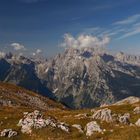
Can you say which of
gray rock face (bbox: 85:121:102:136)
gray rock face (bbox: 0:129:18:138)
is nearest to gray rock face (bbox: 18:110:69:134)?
gray rock face (bbox: 0:129:18:138)

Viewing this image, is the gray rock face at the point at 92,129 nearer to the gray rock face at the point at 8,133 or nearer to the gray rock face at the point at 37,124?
the gray rock face at the point at 37,124

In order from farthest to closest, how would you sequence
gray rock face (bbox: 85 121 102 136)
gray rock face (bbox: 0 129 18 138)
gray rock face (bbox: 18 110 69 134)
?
gray rock face (bbox: 18 110 69 134) → gray rock face (bbox: 0 129 18 138) → gray rock face (bbox: 85 121 102 136)

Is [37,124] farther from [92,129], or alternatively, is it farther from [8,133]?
[92,129]

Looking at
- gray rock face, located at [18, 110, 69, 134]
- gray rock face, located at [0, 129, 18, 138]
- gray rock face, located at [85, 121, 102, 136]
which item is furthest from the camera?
gray rock face, located at [18, 110, 69, 134]

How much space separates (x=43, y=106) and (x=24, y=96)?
39.3ft

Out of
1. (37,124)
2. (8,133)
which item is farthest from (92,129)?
(8,133)

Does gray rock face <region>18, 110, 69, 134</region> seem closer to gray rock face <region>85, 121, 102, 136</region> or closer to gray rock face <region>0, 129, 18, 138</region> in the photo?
gray rock face <region>0, 129, 18, 138</region>

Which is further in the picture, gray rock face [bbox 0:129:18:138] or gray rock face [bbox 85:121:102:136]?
gray rock face [bbox 0:129:18:138]

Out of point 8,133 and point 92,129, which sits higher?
point 8,133

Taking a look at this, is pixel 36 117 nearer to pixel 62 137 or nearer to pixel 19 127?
pixel 19 127

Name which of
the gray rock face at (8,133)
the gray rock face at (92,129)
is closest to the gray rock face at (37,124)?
the gray rock face at (8,133)

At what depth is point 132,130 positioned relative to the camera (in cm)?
3647

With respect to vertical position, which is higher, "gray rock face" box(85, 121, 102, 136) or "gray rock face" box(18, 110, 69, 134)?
"gray rock face" box(18, 110, 69, 134)

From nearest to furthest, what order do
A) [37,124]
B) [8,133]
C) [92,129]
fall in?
[92,129], [8,133], [37,124]
